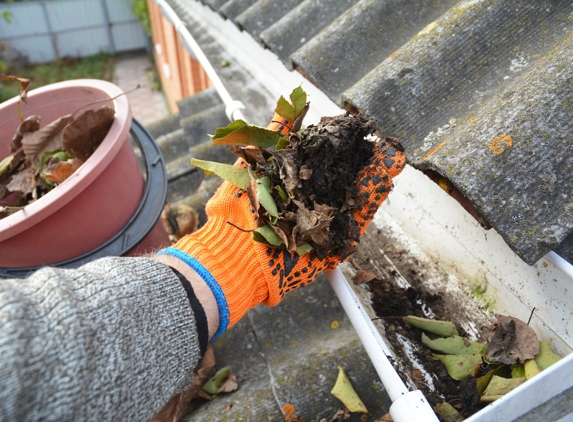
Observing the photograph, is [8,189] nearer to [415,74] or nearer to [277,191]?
[277,191]

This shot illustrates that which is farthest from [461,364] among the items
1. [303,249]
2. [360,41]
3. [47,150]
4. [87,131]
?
[47,150]

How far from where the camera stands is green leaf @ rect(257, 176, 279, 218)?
39.4 inches

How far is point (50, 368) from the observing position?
67 centimetres

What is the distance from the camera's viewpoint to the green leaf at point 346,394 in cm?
105

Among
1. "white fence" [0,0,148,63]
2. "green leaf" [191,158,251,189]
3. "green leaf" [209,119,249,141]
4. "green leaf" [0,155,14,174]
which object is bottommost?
"green leaf" [191,158,251,189]

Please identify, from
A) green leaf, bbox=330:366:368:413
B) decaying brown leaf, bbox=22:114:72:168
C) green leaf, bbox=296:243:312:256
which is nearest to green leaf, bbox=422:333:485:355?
Result: green leaf, bbox=330:366:368:413

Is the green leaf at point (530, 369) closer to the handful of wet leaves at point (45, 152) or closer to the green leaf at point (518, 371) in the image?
the green leaf at point (518, 371)

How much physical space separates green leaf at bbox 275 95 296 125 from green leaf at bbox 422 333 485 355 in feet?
2.12

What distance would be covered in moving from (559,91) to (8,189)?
1668 mm

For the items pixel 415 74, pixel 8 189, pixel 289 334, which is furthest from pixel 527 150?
pixel 8 189

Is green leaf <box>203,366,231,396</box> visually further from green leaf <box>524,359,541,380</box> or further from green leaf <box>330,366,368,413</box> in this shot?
green leaf <box>524,359,541,380</box>

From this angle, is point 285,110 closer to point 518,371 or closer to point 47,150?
point 518,371

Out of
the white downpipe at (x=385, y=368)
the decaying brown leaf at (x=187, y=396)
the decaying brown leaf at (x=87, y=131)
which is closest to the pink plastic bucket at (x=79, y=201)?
the decaying brown leaf at (x=87, y=131)

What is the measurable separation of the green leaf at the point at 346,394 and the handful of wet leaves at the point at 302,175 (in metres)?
0.32
